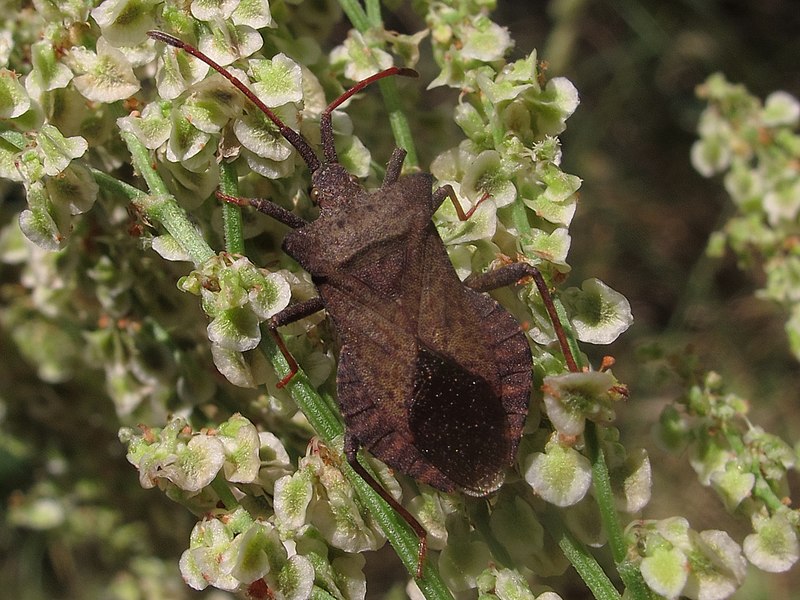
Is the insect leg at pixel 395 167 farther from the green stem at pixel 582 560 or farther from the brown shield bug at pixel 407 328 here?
the green stem at pixel 582 560

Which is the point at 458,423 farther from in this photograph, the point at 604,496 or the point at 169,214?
the point at 169,214

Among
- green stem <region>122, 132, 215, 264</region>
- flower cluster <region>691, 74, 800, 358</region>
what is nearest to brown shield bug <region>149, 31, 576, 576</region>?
green stem <region>122, 132, 215, 264</region>

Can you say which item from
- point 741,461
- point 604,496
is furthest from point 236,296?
point 741,461

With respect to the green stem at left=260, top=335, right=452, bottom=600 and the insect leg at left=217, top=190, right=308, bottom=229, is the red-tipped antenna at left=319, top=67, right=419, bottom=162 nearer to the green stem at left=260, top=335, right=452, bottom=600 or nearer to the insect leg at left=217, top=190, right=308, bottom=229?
the insect leg at left=217, top=190, right=308, bottom=229

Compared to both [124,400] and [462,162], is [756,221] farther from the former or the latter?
[124,400]

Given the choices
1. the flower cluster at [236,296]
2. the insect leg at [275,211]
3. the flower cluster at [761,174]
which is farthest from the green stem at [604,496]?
the flower cluster at [761,174]

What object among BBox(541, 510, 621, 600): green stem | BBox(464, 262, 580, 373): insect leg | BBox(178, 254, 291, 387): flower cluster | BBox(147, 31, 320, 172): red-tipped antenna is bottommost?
BBox(541, 510, 621, 600): green stem

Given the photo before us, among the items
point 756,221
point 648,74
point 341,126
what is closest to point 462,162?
point 341,126
